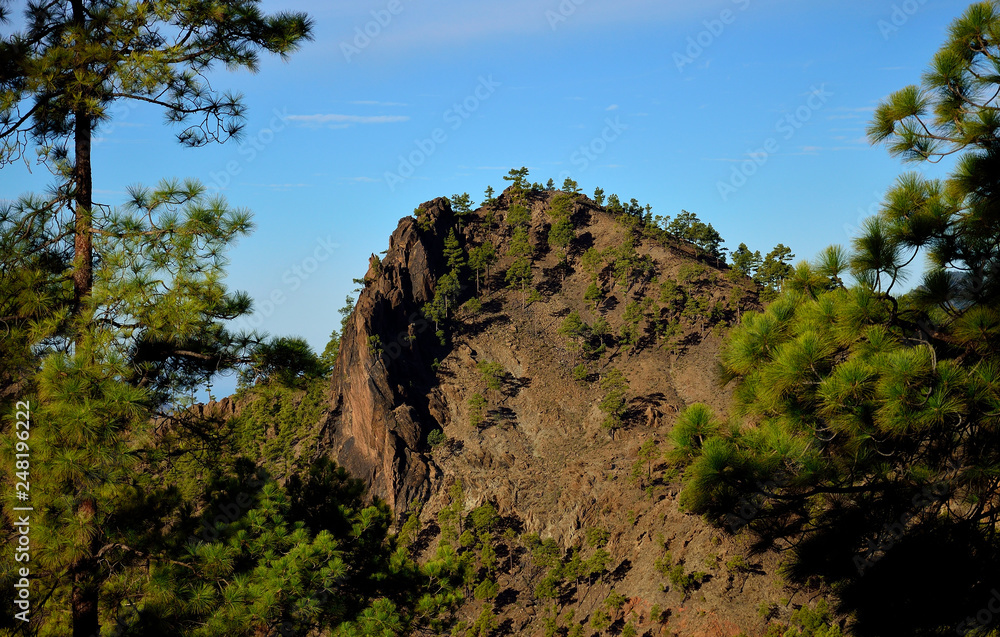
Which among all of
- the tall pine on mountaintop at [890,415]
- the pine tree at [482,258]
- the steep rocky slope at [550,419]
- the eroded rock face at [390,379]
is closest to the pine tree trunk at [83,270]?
the tall pine on mountaintop at [890,415]

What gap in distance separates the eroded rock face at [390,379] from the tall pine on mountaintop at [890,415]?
64634 millimetres

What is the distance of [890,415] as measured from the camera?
22.6ft

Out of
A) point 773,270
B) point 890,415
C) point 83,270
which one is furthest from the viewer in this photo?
point 773,270

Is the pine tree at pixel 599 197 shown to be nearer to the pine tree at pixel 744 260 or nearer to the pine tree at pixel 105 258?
the pine tree at pixel 744 260

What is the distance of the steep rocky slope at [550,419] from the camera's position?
59.2 meters

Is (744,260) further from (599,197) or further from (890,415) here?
(890,415)

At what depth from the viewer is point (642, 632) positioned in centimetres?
5603

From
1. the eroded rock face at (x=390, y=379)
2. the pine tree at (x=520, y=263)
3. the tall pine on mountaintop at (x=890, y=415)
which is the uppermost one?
the pine tree at (x=520, y=263)

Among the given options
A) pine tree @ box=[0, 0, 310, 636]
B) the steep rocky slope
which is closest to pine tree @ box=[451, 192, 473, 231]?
the steep rocky slope

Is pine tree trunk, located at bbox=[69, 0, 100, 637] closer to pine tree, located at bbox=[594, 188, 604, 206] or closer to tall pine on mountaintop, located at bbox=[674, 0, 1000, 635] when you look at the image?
tall pine on mountaintop, located at bbox=[674, 0, 1000, 635]

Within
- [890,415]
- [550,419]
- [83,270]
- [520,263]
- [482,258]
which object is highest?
[482,258]

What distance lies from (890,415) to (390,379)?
73057 mm

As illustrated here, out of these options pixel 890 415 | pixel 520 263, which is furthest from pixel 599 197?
pixel 890 415

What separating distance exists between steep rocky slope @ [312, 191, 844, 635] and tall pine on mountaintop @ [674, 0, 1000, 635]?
48.9m
